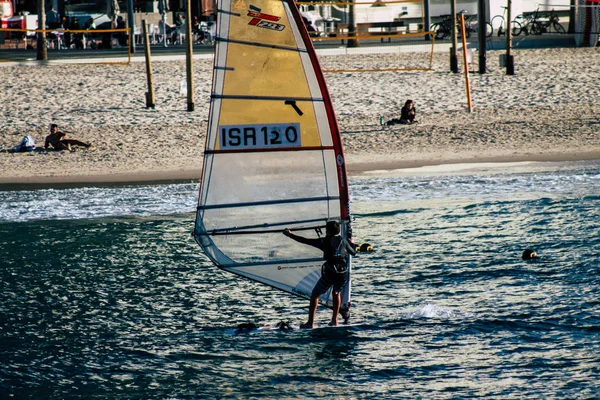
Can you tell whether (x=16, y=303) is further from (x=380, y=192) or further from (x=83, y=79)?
(x=83, y=79)

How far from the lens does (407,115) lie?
22125 mm

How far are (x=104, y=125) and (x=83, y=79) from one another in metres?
3.96

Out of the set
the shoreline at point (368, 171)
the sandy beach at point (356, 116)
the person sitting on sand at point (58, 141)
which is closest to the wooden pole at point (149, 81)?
the sandy beach at point (356, 116)

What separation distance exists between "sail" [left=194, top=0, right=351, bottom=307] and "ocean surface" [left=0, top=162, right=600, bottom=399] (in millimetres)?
957

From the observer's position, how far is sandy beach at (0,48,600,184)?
65.3 ft

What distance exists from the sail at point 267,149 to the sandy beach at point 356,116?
9.31 m

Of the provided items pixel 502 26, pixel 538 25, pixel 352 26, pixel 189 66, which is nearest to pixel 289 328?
pixel 189 66

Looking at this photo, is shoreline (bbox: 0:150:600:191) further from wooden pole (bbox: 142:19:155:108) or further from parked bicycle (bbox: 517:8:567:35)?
parked bicycle (bbox: 517:8:567:35)

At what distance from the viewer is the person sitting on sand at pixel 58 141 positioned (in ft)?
67.6

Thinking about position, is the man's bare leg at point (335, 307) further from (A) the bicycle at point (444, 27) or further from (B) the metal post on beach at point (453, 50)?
(A) the bicycle at point (444, 27)

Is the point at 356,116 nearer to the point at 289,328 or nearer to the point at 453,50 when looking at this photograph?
the point at 453,50

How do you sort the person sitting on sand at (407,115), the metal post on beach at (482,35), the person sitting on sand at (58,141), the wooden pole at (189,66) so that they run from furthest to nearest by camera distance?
the metal post on beach at (482,35)
the wooden pole at (189,66)
the person sitting on sand at (407,115)
the person sitting on sand at (58,141)

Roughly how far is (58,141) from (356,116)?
7.31 meters

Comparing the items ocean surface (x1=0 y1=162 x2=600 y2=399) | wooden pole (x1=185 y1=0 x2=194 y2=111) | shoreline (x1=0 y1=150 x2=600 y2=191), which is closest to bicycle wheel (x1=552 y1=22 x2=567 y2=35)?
shoreline (x1=0 y1=150 x2=600 y2=191)
